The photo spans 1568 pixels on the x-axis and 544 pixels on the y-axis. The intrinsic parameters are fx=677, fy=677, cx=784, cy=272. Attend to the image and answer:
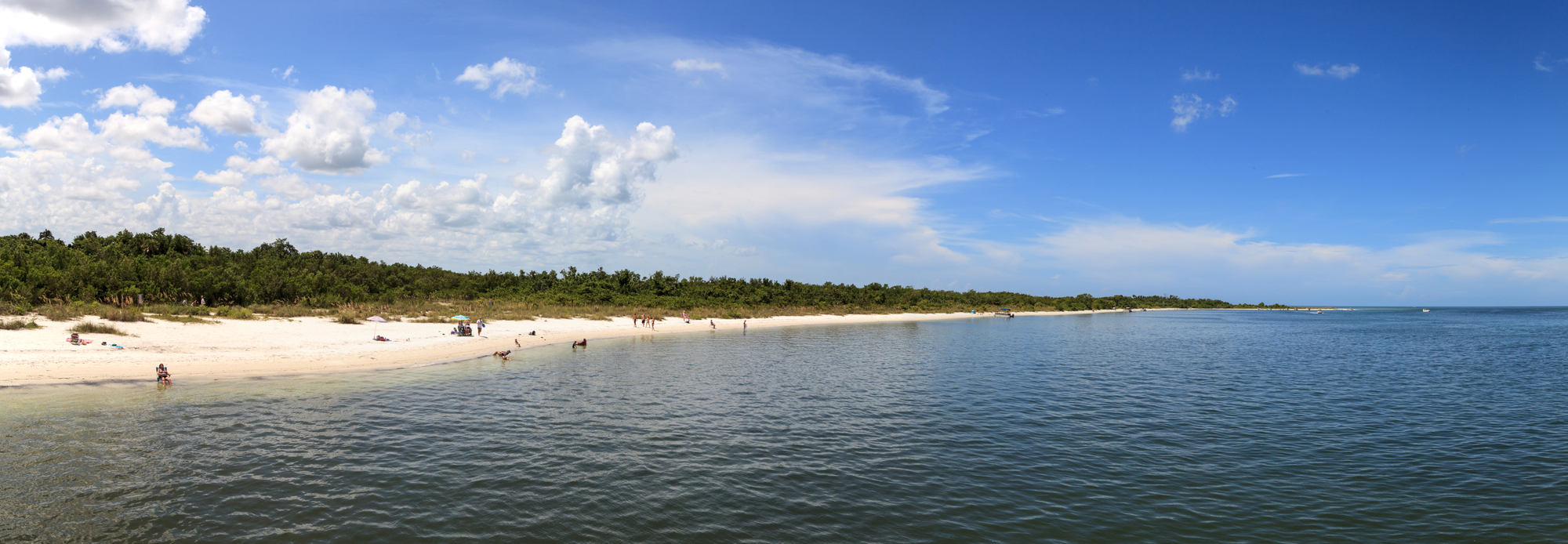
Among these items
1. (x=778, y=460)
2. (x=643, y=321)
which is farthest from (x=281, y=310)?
(x=778, y=460)

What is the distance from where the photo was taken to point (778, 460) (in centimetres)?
1605

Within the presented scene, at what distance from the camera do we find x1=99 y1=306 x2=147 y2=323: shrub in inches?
1422

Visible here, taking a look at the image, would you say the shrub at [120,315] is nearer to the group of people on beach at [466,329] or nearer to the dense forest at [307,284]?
the dense forest at [307,284]

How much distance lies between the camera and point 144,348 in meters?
29.6

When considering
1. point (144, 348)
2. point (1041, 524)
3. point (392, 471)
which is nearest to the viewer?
point (1041, 524)

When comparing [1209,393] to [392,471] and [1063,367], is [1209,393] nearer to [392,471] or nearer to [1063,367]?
[1063,367]

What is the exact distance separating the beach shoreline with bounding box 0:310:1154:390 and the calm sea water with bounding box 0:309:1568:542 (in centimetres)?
241

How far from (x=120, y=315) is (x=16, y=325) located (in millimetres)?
5561

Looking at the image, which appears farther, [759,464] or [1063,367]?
[1063,367]

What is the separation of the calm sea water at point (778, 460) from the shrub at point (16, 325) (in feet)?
46.3

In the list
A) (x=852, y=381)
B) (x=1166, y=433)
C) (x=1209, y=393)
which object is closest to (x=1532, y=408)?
(x=1209, y=393)

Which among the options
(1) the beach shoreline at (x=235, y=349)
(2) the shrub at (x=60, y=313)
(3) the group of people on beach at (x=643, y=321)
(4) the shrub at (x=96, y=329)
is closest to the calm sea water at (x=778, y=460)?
(1) the beach shoreline at (x=235, y=349)

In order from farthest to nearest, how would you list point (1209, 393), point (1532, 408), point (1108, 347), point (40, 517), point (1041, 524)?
point (1108, 347), point (1209, 393), point (1532, 408), point (1041, 524), point (40, 517)

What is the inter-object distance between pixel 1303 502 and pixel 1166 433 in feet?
20.7
